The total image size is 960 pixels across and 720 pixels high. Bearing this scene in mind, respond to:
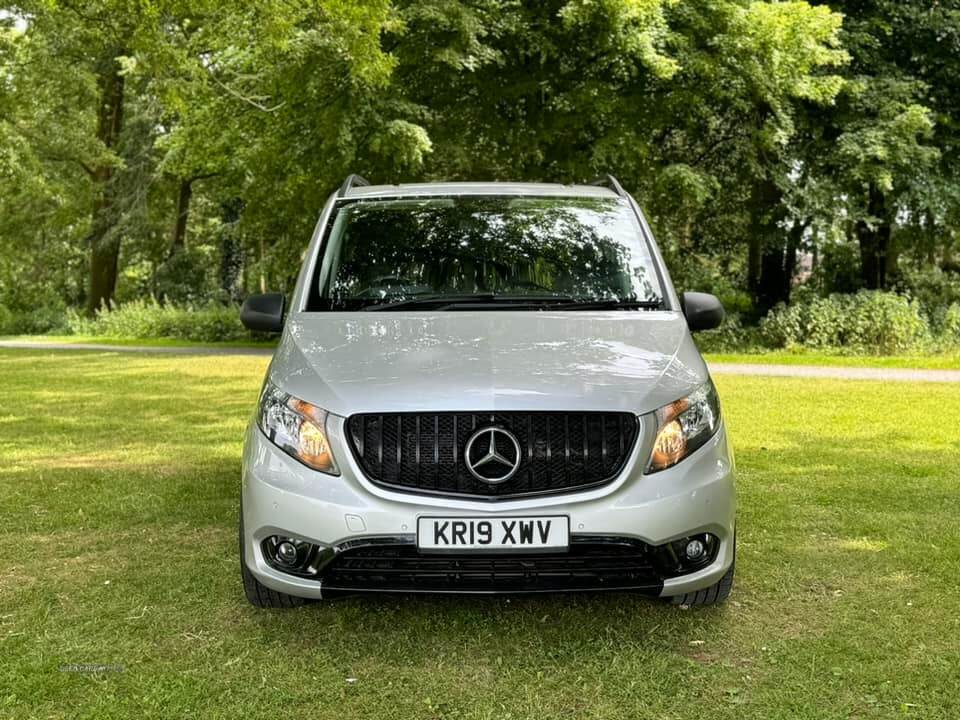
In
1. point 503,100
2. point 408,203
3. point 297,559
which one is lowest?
point 297,559

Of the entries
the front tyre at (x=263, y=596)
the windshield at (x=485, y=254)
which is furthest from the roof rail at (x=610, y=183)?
the front tyre at (x=263, y=596)

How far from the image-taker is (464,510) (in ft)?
11.0

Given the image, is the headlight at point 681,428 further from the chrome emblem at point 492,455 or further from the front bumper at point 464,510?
the chrome emblem at point 492,455

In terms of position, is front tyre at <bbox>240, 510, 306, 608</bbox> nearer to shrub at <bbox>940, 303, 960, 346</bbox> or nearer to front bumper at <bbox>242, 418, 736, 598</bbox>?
front bumper at <bbox>242, 418, 736, 598</bbox>

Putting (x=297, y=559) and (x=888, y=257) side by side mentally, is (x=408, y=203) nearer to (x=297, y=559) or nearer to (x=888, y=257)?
(x=297, y=559)

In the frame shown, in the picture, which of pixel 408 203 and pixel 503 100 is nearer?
pixel 408 203

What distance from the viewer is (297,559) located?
11.6ft

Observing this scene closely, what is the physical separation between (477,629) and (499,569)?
0.56m

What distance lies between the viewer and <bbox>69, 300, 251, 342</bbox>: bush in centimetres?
2469

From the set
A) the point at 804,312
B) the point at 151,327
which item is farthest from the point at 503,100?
the point at 151,327

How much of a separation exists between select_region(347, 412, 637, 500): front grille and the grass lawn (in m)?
0.67

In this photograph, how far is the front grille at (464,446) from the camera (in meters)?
3.39

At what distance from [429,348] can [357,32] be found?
11389 millimetres

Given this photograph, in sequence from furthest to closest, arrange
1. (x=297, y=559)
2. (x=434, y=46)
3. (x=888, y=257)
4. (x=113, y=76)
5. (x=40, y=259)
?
(x=40, y=259) < (x=113, y=76) < (x=888, y=257) < (x=434, y=46) < (x=297, y=559)
